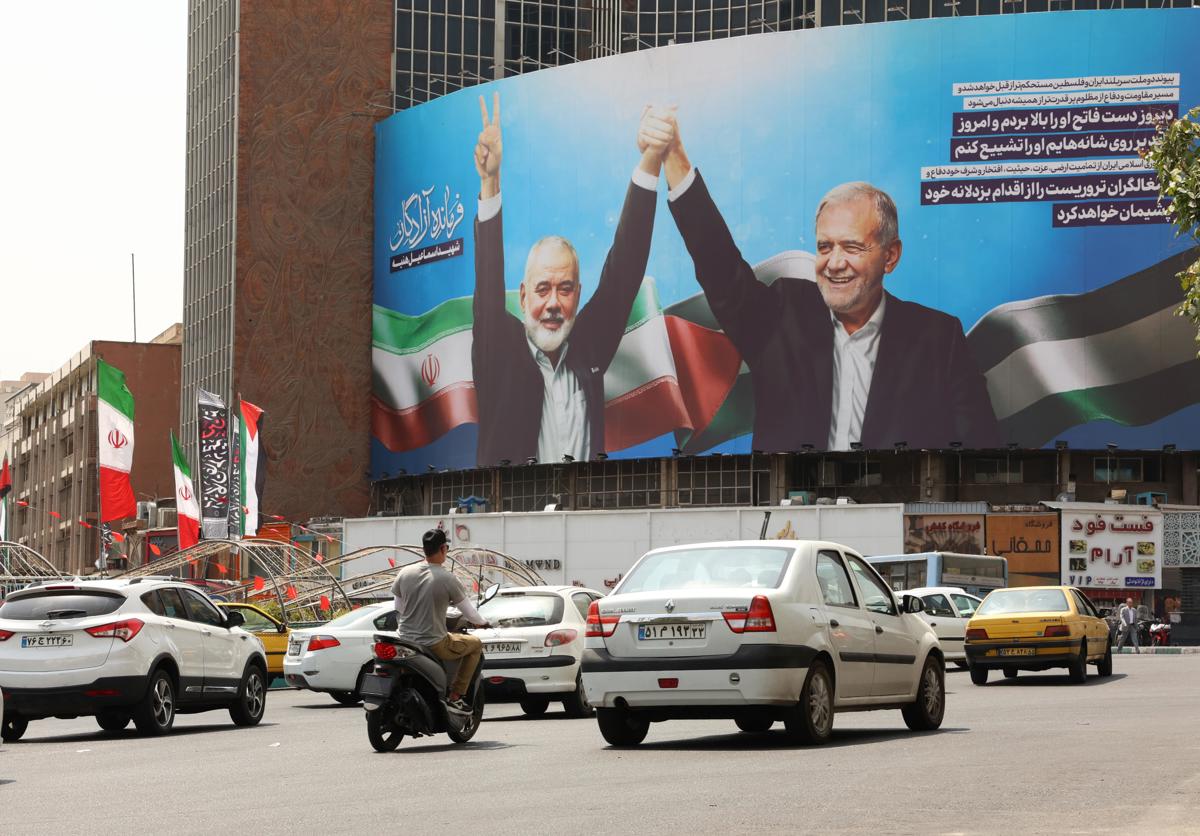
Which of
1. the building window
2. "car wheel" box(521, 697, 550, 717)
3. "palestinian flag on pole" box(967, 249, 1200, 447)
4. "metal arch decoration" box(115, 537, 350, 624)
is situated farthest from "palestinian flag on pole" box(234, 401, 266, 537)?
the building window

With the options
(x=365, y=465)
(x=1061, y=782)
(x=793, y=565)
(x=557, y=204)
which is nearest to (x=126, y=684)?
(x=793, y=565)

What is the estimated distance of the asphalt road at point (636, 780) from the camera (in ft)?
30.0

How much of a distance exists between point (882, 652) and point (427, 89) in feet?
241

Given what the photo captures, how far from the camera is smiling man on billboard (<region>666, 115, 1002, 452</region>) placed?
67500mm

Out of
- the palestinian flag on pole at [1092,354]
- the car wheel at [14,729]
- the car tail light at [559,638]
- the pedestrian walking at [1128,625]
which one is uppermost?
the palestinian flag on pole at [1092,354]

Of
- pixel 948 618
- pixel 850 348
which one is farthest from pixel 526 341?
pixel 948 618

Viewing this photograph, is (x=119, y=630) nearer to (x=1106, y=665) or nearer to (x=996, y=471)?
(x=1106, y=665)

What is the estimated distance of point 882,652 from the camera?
14320 millimetres

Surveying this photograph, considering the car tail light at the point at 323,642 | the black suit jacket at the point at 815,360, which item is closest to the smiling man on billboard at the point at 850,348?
the black suit jacket at the point at 815,360

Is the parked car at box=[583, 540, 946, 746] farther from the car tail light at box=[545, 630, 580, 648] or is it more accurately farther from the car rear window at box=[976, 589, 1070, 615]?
the car rear window at box=[976, 589, 1070, 615]

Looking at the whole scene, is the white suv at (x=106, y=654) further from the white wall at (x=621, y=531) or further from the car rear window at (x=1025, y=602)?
the white wall at (x=621, y=531)

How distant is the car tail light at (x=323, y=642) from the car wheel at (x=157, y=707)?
16.5 ft

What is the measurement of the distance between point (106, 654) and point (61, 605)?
719 mm

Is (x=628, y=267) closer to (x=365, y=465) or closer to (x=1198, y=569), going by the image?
(x=365, y=465)
